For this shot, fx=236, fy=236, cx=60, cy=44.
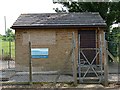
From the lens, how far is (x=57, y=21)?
605 inches

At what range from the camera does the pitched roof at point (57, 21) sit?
14664mm

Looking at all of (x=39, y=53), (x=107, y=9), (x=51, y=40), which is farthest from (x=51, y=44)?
(x=107, y=9)

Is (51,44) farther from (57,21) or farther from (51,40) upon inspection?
(57,21)

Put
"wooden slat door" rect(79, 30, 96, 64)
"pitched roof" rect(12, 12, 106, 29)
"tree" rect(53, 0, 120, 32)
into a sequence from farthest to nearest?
1. "tree" rect(53, 0, 120, 32)
2. "wooden slat door" rect(79, 30, 96, 64)
3. "pitched roof" rect(12, 12, 106, 29)

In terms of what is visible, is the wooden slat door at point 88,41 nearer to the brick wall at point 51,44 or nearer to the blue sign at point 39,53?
the brick wall at point 51,44

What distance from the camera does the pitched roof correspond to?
48.1ft

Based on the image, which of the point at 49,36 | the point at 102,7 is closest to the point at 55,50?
the point at 49,36

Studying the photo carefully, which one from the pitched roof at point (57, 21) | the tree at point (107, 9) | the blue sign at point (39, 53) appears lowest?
the blue sign at point (39, 53)

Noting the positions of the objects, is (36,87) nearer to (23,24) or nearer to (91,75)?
(91,75)

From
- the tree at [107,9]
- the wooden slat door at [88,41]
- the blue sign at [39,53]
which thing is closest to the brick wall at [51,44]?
the blue sign at [39,53]

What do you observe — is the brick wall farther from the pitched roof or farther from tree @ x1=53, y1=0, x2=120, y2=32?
tree @ x1=53, y1=0, x2=120, y2=32

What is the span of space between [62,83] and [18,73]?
4.23 metres

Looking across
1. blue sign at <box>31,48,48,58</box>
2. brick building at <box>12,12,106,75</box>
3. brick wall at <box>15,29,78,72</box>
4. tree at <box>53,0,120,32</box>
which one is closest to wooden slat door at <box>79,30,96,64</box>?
brick building at <box>12,12,106,75</box>

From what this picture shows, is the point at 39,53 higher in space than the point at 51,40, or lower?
lower
